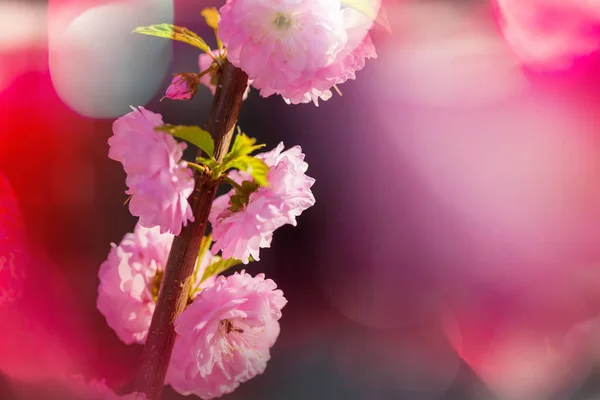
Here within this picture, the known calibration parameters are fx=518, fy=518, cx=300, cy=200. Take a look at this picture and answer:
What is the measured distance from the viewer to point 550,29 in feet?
2.75

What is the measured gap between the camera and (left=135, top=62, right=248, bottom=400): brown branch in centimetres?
46

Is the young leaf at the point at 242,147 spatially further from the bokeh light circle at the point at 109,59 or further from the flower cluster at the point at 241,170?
the bokeh light circle at the point at 109,59

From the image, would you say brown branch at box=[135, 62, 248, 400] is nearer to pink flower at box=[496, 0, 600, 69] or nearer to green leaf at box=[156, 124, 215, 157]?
green leaf at box=[156, 124, 215, 157]

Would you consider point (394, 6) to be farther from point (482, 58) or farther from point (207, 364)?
point (207, 364)

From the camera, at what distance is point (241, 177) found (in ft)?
1.61

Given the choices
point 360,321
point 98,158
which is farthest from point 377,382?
point 98,158

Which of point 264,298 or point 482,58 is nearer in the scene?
point 264,298

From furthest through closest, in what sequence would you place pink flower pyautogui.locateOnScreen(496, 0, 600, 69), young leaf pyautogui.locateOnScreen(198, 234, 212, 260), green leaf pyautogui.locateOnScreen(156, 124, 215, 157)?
pink flower pyautogui.locateOnScreen(496, 0, 600, 69), young leaf pyautogui.locateOnScreen(198, 234, 212, 260), green leaf pyautogui.locateOnScreen(156, 124, 215, 157)

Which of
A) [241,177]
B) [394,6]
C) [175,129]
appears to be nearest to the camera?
[175,129]

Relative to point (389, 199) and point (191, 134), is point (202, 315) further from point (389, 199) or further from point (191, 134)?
point (389, 199)

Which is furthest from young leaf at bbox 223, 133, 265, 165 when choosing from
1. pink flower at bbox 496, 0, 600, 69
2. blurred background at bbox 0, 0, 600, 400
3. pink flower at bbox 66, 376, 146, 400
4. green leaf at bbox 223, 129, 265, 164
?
pink flower at bbox 496, 0, 600, 69

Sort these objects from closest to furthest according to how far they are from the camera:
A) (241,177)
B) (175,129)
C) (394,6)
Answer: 1. (175,129)
2. (241,177)
3. (394,6)

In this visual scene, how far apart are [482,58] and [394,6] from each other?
0.58ft

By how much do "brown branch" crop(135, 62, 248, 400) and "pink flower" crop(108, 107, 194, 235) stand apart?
62 mm
